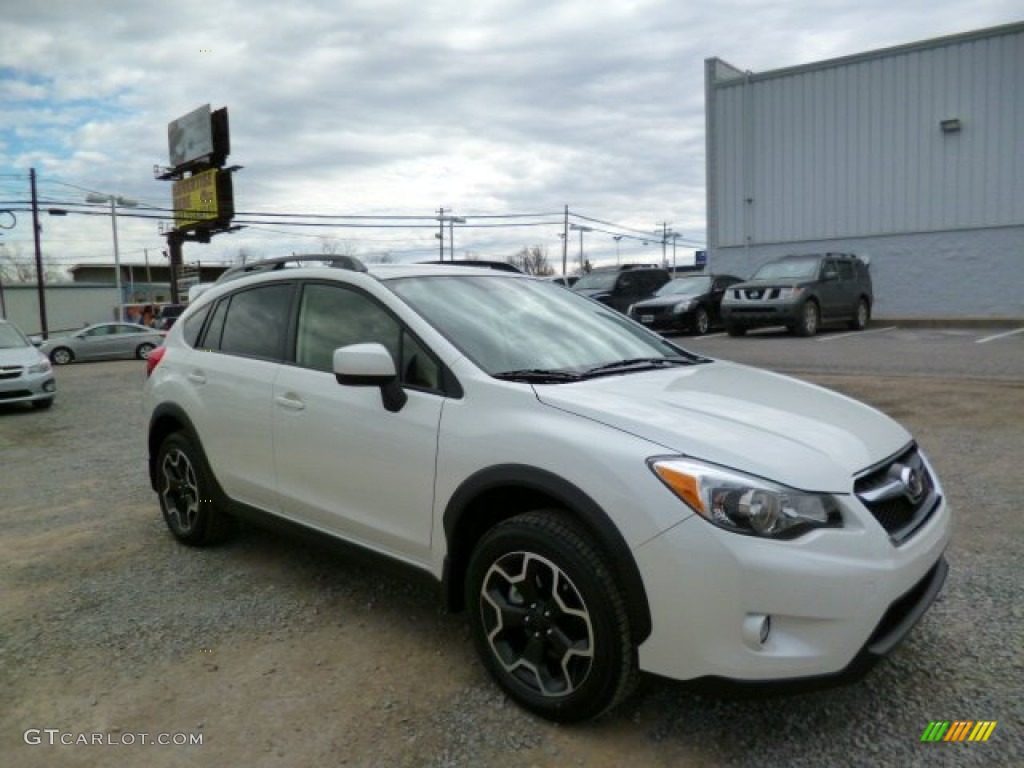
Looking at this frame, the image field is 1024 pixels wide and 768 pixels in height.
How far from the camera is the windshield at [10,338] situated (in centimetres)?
1199

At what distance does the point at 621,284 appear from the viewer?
19.5m

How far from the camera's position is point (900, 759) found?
2359 mm

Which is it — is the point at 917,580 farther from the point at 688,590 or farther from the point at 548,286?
the point at 548,286

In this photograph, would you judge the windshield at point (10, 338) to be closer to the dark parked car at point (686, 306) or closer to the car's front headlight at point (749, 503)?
the dark parked car at point (686, 306)

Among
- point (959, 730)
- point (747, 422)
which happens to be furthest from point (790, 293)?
point (959, 730)

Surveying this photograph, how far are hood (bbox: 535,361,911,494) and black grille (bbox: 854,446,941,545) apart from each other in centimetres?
5

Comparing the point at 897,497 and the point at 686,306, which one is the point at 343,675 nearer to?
the point at 897,497

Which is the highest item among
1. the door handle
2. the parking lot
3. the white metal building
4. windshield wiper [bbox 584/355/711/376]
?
the white metal building

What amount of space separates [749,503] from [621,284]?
17582 millimetres

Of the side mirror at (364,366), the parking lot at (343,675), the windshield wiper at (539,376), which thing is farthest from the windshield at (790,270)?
the side mirror at (364,366)

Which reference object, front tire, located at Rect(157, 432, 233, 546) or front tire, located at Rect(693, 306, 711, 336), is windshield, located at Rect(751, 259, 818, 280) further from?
front tire, located at Rect(157, 432, 233, 546)

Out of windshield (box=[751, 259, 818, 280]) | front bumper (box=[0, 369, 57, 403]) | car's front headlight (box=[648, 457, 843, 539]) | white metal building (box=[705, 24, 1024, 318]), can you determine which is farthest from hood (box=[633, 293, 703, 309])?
car's front headlight (box=[648, 457, 843, 539])

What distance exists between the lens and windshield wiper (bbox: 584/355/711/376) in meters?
3.20

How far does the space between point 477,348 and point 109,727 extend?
1.91m
